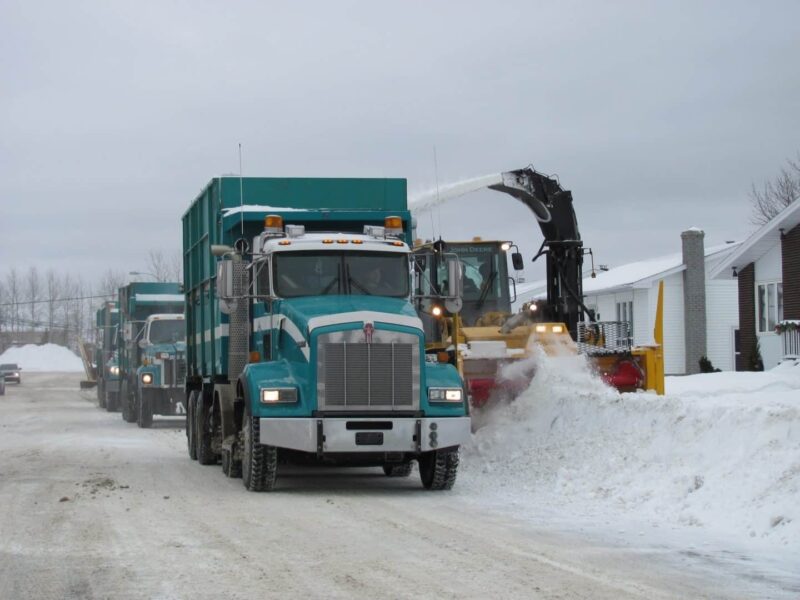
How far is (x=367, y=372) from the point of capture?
13.0 m

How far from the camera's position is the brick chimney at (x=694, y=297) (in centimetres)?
4697

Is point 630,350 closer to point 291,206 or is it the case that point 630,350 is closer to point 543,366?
point 543,366

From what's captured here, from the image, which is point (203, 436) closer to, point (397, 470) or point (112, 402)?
point (397, 470)

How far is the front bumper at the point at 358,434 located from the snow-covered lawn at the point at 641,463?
91 cm

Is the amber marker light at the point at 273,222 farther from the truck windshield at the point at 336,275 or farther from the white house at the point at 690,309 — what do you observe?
the white house at the point at 690,309

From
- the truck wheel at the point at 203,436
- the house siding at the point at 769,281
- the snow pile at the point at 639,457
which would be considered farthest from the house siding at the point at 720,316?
the truck wheel at the point at 203,436

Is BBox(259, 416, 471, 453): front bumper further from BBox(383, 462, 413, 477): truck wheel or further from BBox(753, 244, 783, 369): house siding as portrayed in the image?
BBox(753, 244, 783, 369): house siding

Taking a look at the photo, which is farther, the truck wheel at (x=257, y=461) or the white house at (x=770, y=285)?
the white house at (x=770, y=285)

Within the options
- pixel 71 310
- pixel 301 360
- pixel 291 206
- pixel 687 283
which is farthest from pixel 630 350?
pixel 71 310

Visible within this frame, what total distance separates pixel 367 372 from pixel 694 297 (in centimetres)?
3631

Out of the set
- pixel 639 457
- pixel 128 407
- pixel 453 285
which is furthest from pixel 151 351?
pixel 639 457

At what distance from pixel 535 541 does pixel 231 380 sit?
260 inches

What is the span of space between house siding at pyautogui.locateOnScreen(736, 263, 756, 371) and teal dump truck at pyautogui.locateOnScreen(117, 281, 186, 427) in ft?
55.9

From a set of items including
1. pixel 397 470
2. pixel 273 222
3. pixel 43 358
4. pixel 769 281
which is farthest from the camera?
pixel 43 358
